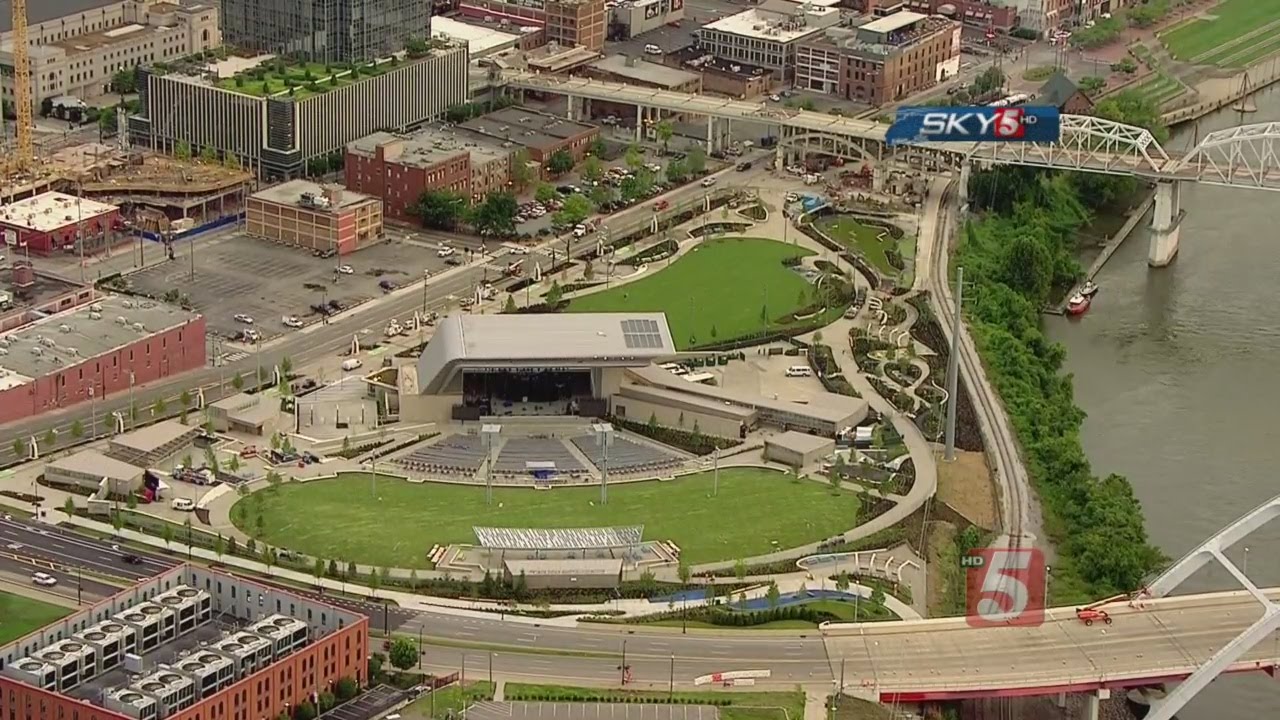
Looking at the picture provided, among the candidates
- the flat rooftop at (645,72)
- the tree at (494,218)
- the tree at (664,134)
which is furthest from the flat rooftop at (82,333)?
the flat rooftop at (645,72)

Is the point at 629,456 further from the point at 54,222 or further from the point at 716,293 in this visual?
the point at 54,222

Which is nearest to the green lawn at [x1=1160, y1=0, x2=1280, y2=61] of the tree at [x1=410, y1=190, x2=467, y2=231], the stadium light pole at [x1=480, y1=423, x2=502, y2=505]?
the tree at [x1=410, y1=190, x2=467, y2=231]

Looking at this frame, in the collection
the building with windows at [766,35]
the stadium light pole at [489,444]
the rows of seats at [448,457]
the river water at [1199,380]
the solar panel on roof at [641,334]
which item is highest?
the solar panel on roof at [641,334]

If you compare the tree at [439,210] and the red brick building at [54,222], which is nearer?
the red brick building at [54,222]

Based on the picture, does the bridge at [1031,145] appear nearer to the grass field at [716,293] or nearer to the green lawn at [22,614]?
the grass field at [716,293]

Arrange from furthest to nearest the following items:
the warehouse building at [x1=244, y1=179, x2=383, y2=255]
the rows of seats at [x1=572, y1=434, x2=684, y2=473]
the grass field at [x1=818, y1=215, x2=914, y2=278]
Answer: the grass field at [x1=818, y1=215, x2=914, y2=278] → the warehouse building at [x1=244, y1=179, x2=383, y2=255] → the rows of seats at [x1=572, y1=434, x2=684, y2=473]

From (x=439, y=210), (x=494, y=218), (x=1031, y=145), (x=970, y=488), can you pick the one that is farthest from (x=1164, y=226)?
(x=439, y=210)

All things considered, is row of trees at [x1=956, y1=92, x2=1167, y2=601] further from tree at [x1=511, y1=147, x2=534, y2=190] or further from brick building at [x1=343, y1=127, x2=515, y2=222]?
Answer: brick building at [x1=343, y1=127, x2=515, y2=222]
